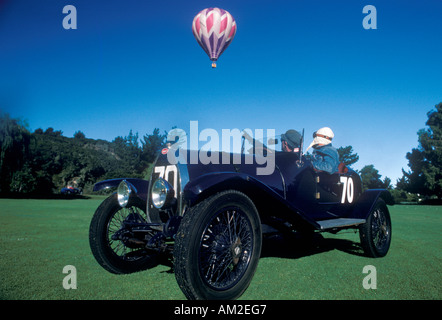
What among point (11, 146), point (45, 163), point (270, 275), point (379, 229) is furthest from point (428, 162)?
point (45, 163)

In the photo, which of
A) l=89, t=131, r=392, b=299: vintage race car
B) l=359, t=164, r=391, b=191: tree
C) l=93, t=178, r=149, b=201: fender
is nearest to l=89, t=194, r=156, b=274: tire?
l=89, t=131, r=392, b=299: vintage race car

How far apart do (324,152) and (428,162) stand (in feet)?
133

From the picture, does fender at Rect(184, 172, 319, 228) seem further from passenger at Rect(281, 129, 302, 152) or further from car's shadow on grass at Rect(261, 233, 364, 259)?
passenger at Rect(281, 129, 302, 152)

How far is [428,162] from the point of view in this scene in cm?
3750

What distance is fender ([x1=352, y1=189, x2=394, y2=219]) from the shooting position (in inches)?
199

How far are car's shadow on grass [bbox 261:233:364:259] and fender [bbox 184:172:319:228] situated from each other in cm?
81

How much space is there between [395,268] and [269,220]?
1.97 meters

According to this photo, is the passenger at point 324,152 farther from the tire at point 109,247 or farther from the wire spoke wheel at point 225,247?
the tire at point 109,247

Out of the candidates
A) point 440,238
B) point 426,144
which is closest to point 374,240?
point 440,238

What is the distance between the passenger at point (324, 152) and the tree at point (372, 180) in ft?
136

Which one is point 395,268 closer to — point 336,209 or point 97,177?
point 336,209

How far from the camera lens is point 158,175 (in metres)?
4.01

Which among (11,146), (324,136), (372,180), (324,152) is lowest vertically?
(372,180)

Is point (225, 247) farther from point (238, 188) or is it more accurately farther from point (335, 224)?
point (335, 224)
